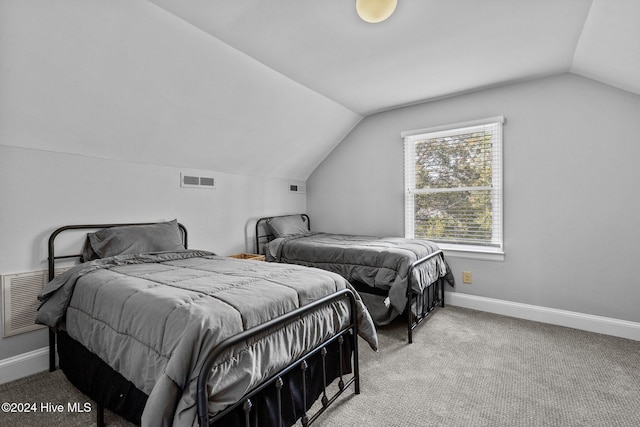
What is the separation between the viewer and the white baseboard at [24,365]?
2045 mm

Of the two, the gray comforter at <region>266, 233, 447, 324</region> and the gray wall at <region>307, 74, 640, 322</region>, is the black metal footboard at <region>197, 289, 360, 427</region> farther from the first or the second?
the gray wall at <region>307, 74, 640, 322</region>

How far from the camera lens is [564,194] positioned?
2.84m

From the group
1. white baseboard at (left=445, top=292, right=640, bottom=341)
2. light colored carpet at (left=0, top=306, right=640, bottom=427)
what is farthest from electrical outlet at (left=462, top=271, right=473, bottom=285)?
light colored carpet at (left=0, top=306, right=640, bottom=427)

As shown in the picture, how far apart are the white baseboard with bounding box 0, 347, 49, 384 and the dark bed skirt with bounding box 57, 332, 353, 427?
0.25 meters

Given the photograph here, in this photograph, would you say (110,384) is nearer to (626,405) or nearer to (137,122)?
(137,122)

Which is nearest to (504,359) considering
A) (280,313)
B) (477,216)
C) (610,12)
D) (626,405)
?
(626,405)

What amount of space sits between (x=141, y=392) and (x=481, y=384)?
6.16ft

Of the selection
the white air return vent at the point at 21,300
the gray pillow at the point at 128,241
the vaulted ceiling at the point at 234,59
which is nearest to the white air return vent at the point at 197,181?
the vaulted ceiling at the point at 234,59

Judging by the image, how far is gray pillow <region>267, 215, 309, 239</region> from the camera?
380 cm

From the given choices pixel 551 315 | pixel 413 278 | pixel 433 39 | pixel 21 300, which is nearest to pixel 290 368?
pixel 413 278

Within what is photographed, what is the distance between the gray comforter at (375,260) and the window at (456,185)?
42 centimetres

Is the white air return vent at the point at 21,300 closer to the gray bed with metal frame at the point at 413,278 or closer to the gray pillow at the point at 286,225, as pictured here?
the gray bed with metal frame at the point at 413,278

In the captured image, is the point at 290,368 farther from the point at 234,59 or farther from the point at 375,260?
the point at 234,59

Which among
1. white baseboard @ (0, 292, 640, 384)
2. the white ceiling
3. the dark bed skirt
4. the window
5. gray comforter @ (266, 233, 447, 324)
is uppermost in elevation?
the white ceiling
